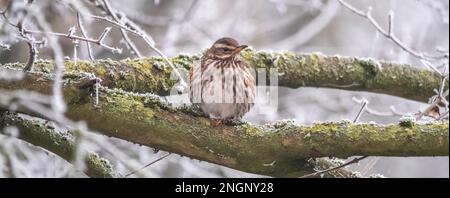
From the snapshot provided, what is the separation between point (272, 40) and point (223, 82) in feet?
24.4

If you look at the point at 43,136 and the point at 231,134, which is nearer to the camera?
the point at 231,134

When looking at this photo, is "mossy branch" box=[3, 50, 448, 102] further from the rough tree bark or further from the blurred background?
the rough tree bark

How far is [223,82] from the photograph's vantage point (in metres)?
5.23

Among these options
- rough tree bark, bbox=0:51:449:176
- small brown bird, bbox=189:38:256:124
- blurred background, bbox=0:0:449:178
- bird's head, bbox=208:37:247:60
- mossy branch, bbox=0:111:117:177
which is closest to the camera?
rough tree bark, bbox=0:51:449:176

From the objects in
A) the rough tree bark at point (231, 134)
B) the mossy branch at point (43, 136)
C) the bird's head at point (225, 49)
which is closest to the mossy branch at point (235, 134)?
the rough tree bark at point (231, 134)

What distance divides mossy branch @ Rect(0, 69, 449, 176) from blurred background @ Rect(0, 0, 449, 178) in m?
2.00

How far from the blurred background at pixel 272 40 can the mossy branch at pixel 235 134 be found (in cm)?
200

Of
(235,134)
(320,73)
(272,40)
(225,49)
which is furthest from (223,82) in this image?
(272,40)

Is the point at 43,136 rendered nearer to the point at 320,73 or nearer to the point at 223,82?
the point at 223,82

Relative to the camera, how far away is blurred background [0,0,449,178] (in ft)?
25.1

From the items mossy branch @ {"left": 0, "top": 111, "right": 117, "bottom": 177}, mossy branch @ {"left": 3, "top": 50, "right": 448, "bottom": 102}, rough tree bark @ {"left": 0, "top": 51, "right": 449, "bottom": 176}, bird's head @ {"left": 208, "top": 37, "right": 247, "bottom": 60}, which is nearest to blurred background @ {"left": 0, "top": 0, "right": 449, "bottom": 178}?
mossy branch @ {"left": 3, "top": 50, "right": 448, "bottom": 102}
